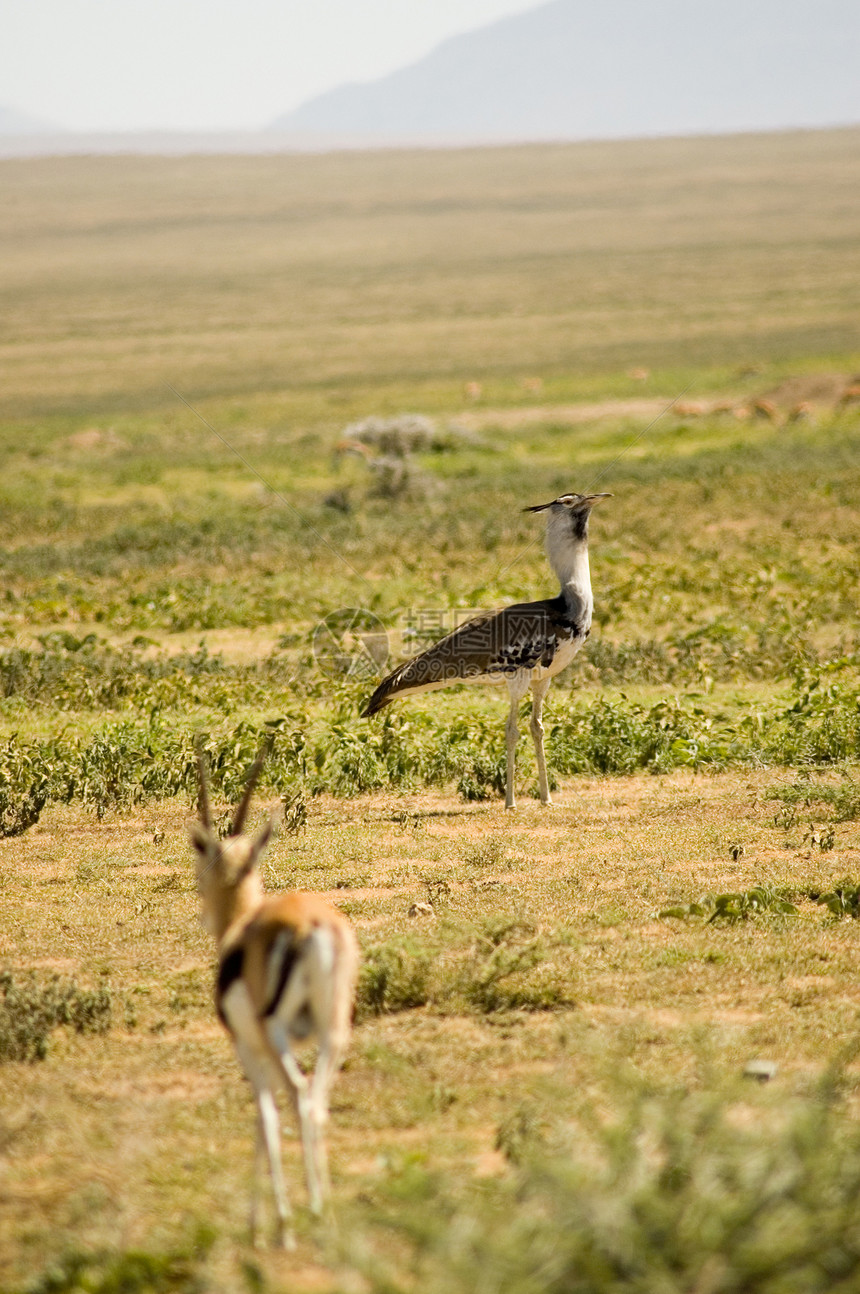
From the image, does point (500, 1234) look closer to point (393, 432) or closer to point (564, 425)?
point (393, 432)

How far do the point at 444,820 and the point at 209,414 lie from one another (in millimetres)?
31144

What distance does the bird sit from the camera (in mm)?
9039

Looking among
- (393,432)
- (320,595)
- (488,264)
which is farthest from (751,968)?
(488,264)

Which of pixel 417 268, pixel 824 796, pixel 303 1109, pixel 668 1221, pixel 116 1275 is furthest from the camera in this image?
pixel 417 268

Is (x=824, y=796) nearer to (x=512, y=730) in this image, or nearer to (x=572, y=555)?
(x=512, y=730)

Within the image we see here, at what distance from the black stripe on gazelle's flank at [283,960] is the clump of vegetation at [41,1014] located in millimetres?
2034

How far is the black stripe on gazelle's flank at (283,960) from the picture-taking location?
400 cm

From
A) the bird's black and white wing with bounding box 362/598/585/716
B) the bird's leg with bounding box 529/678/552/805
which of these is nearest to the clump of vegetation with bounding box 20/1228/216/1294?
the bird's leg with bounding box 529/678/552/805

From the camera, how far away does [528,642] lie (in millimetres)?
9031

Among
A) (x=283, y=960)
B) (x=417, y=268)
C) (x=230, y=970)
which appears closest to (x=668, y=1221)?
(x=283, y=960)

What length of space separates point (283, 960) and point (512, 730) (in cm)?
518

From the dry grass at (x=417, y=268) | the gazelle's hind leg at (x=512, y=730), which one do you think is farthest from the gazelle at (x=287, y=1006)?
the dry grass at (x=417, y=268)

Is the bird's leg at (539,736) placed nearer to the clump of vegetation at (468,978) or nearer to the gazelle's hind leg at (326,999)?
the clump of vegetation at (468,978)

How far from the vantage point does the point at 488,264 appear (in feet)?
263
